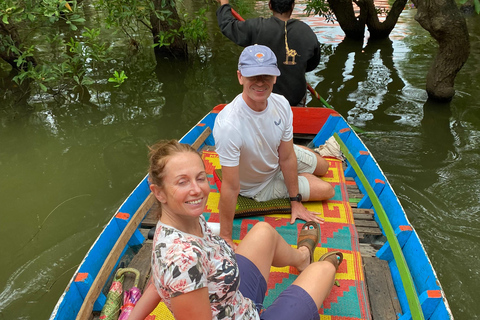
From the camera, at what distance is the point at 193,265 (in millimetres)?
1401

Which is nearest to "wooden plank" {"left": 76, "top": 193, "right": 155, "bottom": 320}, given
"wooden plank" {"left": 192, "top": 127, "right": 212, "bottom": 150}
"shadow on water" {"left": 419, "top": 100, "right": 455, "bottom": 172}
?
"wooden plank" {"left": 192, "top": 127, "right": 212, "bottom": 150}

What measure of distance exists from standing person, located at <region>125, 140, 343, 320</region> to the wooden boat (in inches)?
23.0

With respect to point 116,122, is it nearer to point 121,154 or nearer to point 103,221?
point 121,154

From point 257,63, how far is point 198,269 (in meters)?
1.48

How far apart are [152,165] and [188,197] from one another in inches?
8.5

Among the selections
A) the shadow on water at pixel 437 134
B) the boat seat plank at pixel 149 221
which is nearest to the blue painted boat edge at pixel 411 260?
the boat seat plank at pixel 149 221

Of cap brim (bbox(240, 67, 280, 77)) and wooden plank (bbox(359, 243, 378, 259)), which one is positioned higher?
cap brim (bbox(240, 67, 280, 77))

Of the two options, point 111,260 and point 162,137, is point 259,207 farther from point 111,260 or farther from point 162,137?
→ point 162,137

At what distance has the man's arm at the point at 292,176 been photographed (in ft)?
9.65

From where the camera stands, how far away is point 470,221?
4.23 meters

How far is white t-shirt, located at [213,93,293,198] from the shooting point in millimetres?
2566

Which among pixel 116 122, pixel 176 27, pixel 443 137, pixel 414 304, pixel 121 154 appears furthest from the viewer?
pixel 176 27

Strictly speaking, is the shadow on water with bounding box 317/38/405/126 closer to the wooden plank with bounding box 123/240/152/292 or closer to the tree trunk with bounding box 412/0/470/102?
the tree trunk with bounding box 412/0/470/102

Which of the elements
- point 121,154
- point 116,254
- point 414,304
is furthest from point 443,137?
point 116,254
